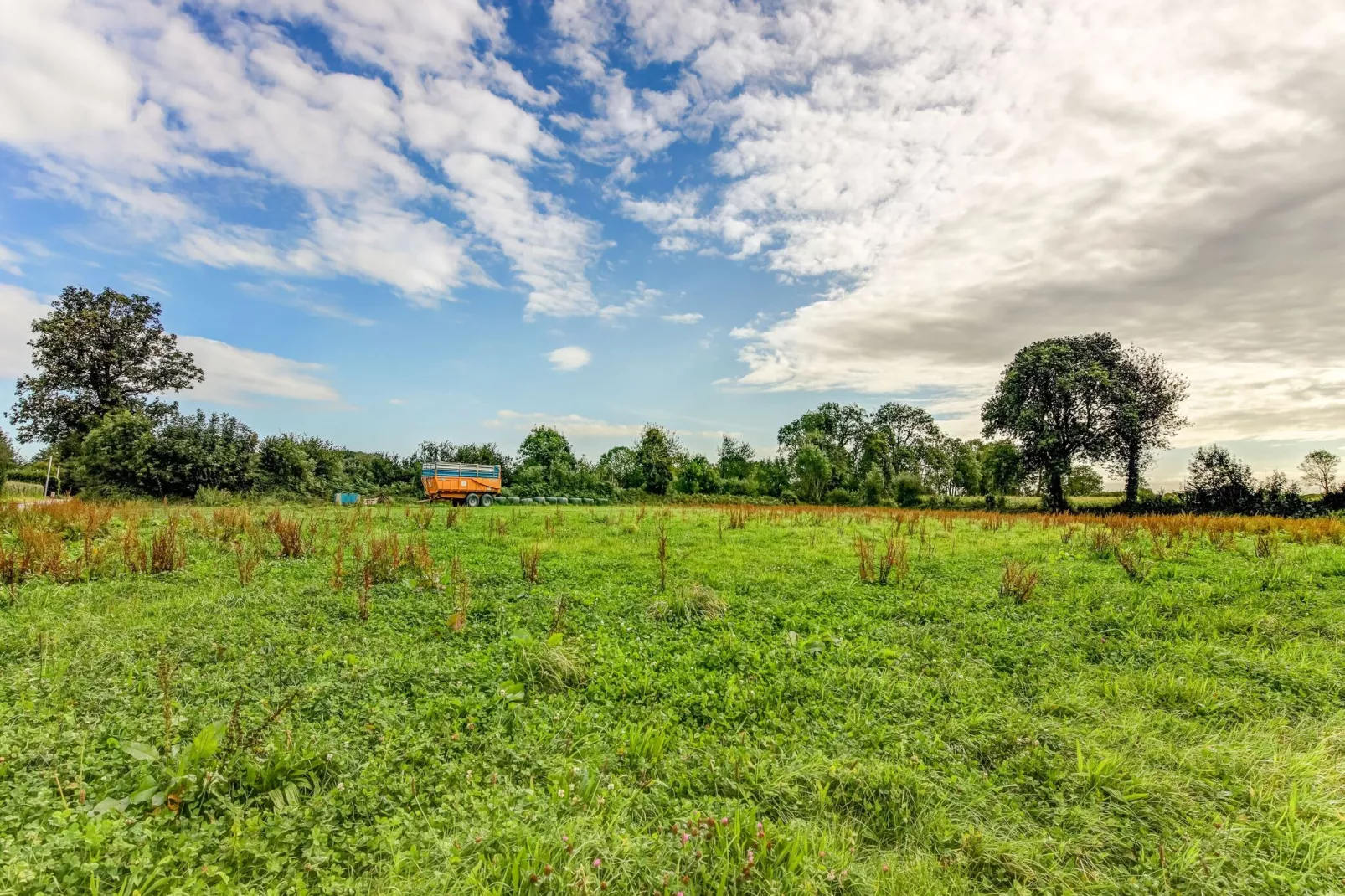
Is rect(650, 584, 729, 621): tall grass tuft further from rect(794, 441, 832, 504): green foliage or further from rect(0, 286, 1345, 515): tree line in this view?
rect(794, 441, 832, 504): green foliage

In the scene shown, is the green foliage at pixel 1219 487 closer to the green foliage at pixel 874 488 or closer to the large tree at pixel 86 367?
the green foliage at pixel 874 488

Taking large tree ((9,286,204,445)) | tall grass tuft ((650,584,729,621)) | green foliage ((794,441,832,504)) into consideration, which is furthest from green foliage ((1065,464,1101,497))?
large tree ((9,286,204,445))

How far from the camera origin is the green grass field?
9.08 feet

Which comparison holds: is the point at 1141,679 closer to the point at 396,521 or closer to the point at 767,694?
the point at 767,694

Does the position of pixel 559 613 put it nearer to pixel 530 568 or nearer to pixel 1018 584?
pixel 530 568

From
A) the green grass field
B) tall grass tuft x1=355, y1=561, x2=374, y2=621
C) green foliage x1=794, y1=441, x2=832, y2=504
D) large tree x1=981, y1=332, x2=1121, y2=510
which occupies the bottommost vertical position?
the green grass field

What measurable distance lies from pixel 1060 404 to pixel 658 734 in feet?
121

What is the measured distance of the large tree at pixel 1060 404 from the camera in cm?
3136

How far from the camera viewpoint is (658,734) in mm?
3902

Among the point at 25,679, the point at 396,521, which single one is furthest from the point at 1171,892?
the point at 396,521

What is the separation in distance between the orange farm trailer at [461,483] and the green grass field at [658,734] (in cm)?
1916

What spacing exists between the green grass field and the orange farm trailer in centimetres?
1916

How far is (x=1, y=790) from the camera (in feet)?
9.34

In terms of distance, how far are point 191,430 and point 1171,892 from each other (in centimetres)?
3494
